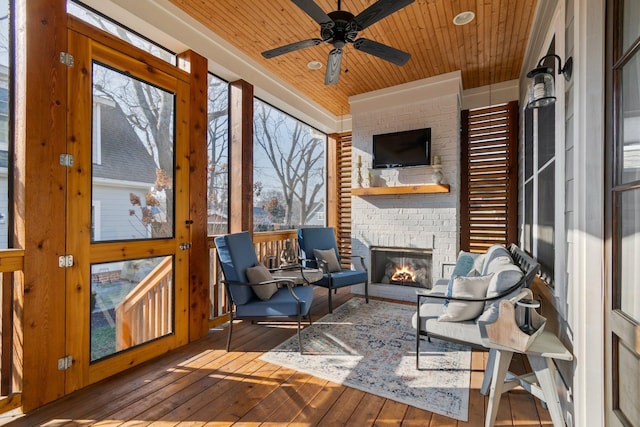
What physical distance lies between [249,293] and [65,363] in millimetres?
1433

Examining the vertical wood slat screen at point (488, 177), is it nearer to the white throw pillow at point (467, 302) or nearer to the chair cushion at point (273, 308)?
the white throw pillow at point (467, 302)

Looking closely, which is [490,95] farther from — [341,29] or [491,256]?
[341,29]

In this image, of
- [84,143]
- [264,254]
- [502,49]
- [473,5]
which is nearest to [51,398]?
[84,143]

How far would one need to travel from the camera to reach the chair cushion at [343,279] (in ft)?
13.2

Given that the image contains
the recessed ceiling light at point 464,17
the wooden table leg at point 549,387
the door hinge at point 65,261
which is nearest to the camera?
the wooden table leg at point 549,387

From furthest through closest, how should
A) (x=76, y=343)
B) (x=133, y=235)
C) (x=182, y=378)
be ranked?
1. (x=133, y=235)
2. (x=182, y=378)
3. (x=76, y=343)

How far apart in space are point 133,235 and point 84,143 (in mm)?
810

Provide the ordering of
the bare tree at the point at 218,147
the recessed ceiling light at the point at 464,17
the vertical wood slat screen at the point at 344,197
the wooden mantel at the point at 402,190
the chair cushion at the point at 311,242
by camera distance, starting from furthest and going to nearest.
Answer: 1. the vertical wood slat screen at the point at 344,197
2. the chair cushion at the point at 311,242
3. the wooden mantel at the point at 402,190
4. the bare tree at the point at 218,147
5. the recessed ceiling light at the point at 464,17

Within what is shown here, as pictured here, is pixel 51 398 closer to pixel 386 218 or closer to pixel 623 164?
pixel 623 164

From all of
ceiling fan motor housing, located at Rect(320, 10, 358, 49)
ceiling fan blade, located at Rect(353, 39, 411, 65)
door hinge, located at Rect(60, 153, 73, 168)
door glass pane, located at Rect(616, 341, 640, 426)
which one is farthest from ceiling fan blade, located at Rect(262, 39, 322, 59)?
door glass pane, located at Rect(616, 341, 640, 426)

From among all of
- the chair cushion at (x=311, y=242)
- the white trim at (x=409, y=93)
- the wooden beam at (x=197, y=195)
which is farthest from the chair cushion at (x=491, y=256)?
the wooden beam at (x=197, y=195)

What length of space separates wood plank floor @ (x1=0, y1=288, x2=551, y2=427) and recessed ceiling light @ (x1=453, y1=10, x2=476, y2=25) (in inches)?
128

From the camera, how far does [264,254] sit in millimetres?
4430

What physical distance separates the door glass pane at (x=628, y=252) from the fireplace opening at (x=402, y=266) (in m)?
3.08
